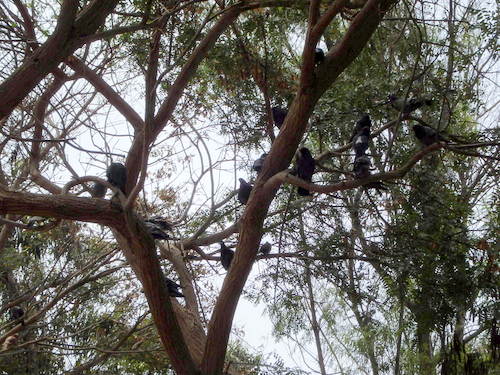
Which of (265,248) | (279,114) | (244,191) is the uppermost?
(279,114)

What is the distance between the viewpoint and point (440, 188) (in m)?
5.12

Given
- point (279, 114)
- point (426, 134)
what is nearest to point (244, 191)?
point (279, 114)

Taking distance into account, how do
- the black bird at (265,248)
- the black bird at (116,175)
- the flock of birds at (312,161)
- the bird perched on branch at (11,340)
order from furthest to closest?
the bird perched on branch at (11,340), the black bird at (265,248), the black bird at (116,175), the flock of birds at (312,161)

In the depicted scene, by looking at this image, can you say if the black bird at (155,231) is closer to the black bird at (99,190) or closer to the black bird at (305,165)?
the black bird at (99,190)

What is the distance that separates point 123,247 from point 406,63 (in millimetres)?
3012

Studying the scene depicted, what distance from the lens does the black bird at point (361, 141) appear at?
143 inches

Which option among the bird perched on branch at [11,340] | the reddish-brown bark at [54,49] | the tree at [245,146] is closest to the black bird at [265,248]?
the tree at [245,146]

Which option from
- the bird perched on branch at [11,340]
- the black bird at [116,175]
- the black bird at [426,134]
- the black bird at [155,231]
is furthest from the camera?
the bird perched on branch at [11,340]

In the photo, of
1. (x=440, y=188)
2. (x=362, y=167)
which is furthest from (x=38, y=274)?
(x=362, y=167)

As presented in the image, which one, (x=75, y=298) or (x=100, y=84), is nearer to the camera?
(x=100, y=84)

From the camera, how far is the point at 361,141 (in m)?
3.67

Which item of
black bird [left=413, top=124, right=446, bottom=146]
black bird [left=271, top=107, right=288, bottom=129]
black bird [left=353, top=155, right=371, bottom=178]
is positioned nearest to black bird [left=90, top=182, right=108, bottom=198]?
black bird [left=271, top=107, right=288, bottom=129]

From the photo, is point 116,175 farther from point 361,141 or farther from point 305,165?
point 361,141

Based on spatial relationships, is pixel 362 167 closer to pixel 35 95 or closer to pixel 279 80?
pixel 279 80
